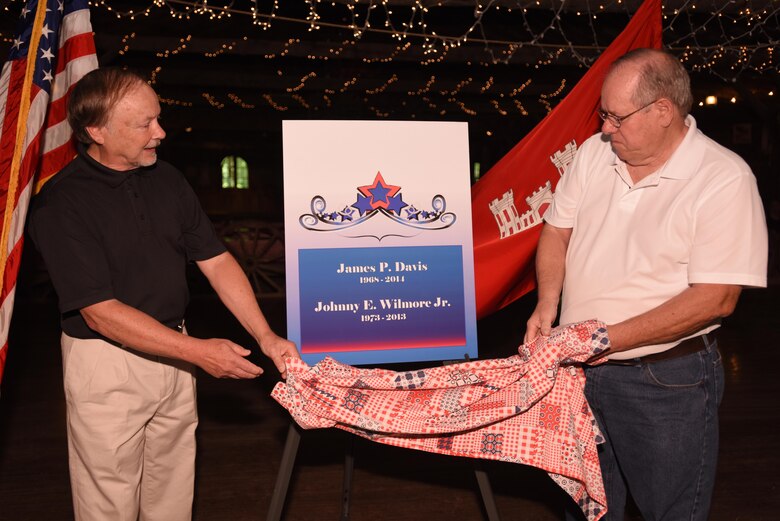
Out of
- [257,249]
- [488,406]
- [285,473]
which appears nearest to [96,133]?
[285,473]

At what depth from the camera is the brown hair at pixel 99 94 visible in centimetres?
199

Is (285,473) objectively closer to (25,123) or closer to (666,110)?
(25,123)

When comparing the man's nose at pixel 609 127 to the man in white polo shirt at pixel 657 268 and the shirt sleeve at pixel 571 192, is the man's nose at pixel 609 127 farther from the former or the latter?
the shirt sleeve at pixel 571 192

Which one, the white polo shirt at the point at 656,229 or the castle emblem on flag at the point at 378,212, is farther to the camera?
the castle emblem on flag at the point at 378,212

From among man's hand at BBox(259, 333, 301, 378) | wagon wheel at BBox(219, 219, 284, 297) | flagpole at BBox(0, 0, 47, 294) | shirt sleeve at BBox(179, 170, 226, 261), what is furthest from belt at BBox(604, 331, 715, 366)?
wagon wheel at BBox(219, 219, 284, 297)

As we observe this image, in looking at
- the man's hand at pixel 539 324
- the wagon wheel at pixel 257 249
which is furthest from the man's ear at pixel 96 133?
the wagon wheel at pixel 257 249

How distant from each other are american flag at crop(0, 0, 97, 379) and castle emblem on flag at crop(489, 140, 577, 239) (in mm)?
1646

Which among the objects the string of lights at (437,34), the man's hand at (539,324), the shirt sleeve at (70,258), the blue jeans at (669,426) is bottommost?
the blue jeans at (669,426)

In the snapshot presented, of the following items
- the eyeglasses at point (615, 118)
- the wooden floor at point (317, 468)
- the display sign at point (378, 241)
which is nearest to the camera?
the eyeglasses at point (615, 118)

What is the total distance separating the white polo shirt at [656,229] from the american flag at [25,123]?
1.68m

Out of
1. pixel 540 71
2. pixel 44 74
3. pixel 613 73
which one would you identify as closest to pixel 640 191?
pixel 613 73

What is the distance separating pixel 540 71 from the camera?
10.4 meters

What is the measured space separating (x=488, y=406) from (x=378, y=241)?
72cm

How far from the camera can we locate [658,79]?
6.19 ft
